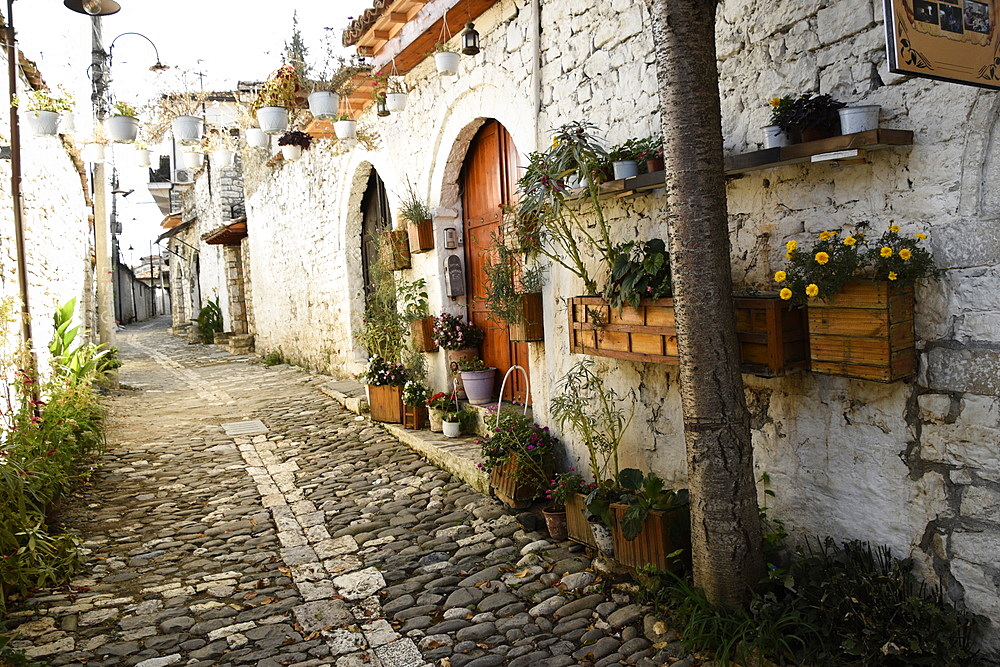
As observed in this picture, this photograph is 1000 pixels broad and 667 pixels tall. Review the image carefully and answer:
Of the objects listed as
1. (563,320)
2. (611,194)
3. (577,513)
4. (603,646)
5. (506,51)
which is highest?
(506,51)

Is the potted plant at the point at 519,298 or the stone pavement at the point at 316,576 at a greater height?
the potted plant at the point at 519,298

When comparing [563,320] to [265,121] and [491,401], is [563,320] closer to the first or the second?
[491,401]

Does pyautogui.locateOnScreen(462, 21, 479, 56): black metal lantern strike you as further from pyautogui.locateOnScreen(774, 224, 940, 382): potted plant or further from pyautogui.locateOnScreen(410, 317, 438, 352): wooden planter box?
pyautogui.locateOnScreen(774, 224, 940, 382): potted plant

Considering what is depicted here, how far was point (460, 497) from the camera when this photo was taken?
498 cm

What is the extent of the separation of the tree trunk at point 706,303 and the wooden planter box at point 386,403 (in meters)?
4.31

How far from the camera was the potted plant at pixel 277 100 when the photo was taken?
23.7 feet

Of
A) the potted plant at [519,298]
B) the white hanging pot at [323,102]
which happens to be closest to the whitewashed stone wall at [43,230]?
the white hanging pot at [323,102]

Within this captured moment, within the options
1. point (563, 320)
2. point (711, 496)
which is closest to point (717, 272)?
point (711, 496)

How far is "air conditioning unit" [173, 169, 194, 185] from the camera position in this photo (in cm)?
2131

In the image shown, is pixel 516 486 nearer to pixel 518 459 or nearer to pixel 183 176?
pixel 518 459

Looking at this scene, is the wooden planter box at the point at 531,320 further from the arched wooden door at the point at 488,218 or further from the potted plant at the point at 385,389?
the potted plant at the point at 385,389

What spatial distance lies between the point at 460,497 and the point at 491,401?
1.40 meters

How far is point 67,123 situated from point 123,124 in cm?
49

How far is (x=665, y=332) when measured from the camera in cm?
335
